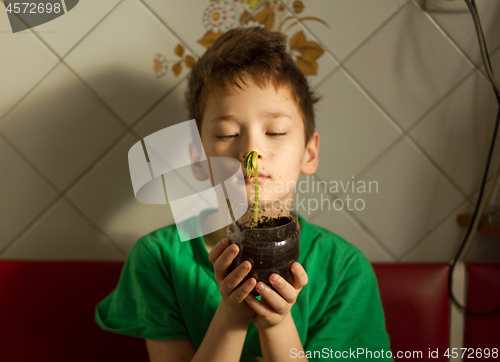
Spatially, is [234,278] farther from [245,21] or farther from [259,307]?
[245,21]

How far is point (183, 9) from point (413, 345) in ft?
2.82

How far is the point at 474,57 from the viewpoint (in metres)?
0.76

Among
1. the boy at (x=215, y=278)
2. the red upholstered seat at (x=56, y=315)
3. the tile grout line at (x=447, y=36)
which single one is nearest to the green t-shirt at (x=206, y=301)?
the boy at (x=215, y=278)

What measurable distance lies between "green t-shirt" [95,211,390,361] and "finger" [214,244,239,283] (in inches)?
7.2

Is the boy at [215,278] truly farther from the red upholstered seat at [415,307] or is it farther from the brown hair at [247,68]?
the red upholstered seat at [415,307]

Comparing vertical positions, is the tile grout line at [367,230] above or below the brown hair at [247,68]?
below

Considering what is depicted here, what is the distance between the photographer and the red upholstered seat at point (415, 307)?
0.72 m

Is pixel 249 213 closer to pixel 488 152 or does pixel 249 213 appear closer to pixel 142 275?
pixel 142 275

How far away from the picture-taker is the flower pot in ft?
1.35

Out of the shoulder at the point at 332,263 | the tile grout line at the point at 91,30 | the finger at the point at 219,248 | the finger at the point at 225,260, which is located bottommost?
the shoulder at the point at 332,263

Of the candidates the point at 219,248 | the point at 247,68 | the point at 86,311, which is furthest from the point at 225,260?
the point at 86,311

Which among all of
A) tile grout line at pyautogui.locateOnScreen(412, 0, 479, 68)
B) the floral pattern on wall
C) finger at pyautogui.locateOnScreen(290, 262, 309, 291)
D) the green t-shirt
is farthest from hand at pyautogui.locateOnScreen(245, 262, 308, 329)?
tile grout line at pyautogui.locateOnScreen(412, 0, 479, 68)

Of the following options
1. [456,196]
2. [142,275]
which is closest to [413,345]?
[456,196]

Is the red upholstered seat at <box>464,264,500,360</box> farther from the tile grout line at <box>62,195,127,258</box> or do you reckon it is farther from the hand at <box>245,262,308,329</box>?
the tile grout line at <box>62,195,127,258</box>
